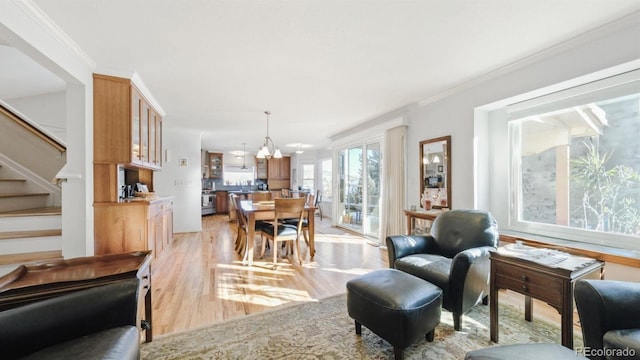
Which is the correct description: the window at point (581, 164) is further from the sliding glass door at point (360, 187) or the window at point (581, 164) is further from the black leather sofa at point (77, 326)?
the black leather sofa at point (77, 326)

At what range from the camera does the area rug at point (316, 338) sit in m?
1.70

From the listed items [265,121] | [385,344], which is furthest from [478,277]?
[265,121]

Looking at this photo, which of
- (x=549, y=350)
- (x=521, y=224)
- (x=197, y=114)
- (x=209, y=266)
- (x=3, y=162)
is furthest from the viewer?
(x=197, y=114)

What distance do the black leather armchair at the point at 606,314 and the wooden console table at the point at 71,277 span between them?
2.37m

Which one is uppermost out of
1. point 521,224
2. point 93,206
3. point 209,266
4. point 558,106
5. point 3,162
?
point 558,106

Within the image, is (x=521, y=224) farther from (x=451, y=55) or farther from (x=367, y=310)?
(x=367, y=310)

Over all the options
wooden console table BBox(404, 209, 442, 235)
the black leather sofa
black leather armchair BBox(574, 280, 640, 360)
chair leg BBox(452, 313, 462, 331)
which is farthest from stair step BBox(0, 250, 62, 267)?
black leather armchair BBox(574, 280, 640, 360)

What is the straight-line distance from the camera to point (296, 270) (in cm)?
333

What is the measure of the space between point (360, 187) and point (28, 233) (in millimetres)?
4931

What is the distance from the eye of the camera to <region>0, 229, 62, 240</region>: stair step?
2.40m

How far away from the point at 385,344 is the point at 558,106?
276cm

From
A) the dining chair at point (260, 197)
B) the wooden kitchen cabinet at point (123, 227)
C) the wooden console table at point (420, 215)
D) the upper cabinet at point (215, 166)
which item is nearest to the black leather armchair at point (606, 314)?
the wooden console table at point (420, 215)

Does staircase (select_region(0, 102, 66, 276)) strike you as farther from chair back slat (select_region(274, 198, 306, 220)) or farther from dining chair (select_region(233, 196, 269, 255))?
chair back slat (select_region(274, 198, 306, 220))

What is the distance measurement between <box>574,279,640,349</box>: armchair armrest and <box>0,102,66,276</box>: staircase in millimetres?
4131
